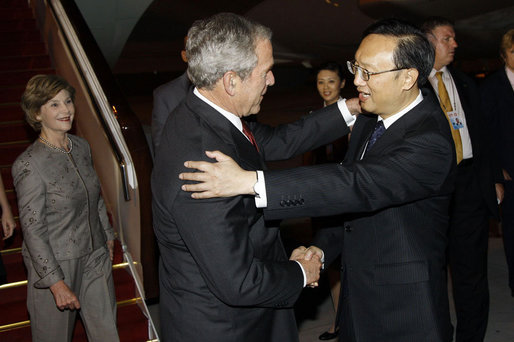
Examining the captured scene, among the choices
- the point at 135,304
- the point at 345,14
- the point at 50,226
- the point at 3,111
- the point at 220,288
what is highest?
the point at 345,14

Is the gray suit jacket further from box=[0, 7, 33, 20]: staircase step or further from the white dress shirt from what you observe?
box=[0, 7, 33, 20]: staircase step

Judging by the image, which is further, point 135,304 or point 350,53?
point 350,53

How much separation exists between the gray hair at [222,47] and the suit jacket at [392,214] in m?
0.34

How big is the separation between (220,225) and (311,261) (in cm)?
51

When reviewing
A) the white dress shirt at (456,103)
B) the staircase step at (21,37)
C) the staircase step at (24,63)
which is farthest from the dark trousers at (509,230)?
the staircase step at (21,37)

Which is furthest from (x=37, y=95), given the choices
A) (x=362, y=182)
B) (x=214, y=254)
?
(x=362, y=182)

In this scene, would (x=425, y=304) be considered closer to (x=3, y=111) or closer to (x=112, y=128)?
(x=112, y=128)

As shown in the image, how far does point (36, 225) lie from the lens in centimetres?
242

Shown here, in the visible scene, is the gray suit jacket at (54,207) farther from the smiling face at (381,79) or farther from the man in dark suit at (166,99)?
the smiling face at (381,79)

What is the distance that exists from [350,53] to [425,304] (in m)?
11.1

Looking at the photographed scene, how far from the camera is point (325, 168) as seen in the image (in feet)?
5.40

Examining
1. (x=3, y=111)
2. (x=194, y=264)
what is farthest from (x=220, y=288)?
(x=3, y=111)

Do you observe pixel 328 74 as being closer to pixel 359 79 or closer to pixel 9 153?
pixel 359 79

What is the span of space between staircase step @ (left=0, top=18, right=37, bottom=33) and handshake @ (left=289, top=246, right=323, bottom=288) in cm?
553
